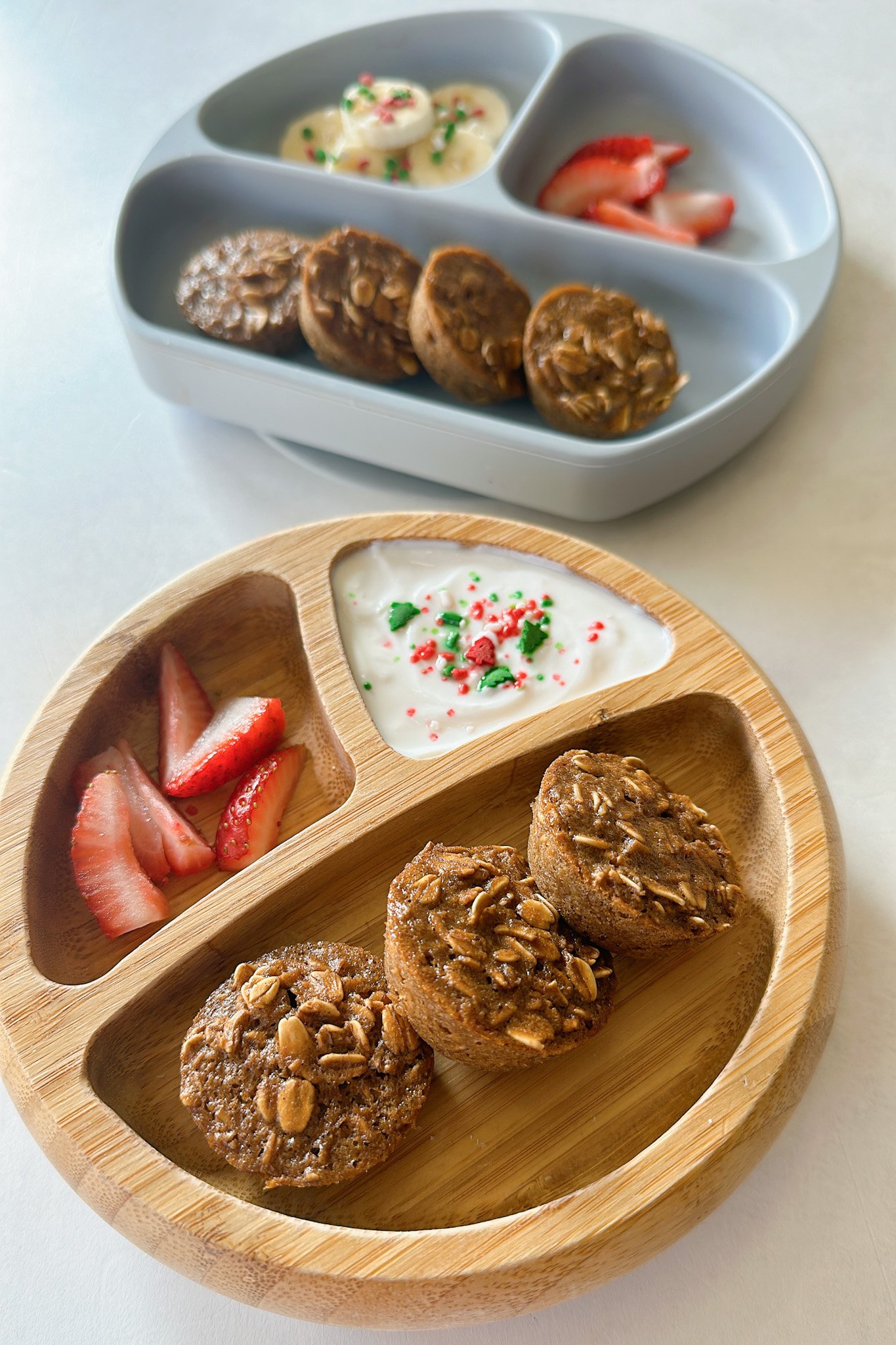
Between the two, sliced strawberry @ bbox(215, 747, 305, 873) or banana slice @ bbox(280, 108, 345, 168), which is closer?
sliced strawberry @ bbox(215, 747, 305, 873)

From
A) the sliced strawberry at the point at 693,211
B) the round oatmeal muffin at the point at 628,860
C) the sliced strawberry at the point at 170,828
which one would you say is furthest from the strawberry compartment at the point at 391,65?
the round oatmeal muffin at the point at 628,860

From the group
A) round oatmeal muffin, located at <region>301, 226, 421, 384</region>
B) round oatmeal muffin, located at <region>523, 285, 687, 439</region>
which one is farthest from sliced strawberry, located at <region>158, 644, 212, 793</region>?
round oatmeal muffin, located at <region>523, 285, 687, 439</region>

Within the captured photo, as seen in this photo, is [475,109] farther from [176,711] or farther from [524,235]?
[176,711]

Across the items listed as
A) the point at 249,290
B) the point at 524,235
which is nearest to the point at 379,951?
the point at 249,290

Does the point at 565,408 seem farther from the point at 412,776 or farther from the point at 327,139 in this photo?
the point at 327,139

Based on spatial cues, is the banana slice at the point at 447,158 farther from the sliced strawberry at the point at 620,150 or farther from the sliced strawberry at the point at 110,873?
the sliced strawberry at the point at 110,873

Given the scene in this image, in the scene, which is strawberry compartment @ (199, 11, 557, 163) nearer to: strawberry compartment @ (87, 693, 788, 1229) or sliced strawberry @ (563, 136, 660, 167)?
sliced strawberry @ (563, 136, 660, 167)
